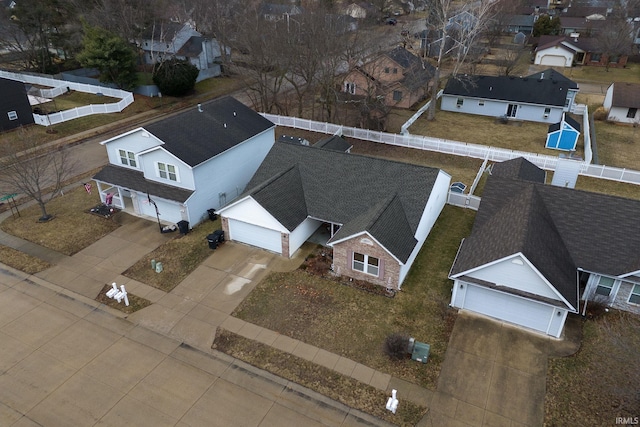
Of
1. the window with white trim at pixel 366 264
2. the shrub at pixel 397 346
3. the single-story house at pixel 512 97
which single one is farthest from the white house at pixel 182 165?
the single-story house at pixel 512 97

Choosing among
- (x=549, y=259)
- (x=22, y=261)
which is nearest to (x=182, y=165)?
(x=22, y=261)

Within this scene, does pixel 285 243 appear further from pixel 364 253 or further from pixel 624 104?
pixel 624 104

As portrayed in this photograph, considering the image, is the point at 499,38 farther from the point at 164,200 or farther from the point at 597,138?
the point at 164,200

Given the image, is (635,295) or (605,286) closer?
(635,295)

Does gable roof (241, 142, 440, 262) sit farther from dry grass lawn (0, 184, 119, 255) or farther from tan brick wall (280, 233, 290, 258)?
dry grass lawn (0, 184, 119, 255)

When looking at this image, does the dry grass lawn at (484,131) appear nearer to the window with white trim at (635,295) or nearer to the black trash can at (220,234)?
the window with white trim at (635,295)

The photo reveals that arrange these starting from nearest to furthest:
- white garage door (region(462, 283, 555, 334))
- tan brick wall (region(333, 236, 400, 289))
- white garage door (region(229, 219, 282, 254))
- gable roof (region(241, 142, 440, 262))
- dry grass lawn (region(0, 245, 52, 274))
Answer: white garage door (region(462, 283, 555, 334)) → tan brick wall (region(333, 236, 400, 289)) → gable roof (region(241, 142, 440, 262)) → dry grass lawn (region(0, 245, 52, 274)) → white garage door (region(229, 219, 282, 254))

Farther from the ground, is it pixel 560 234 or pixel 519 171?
pixel 519 171

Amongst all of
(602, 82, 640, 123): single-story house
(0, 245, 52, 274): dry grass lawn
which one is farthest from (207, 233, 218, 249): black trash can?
(602, 82, 640, 123): single-story house
